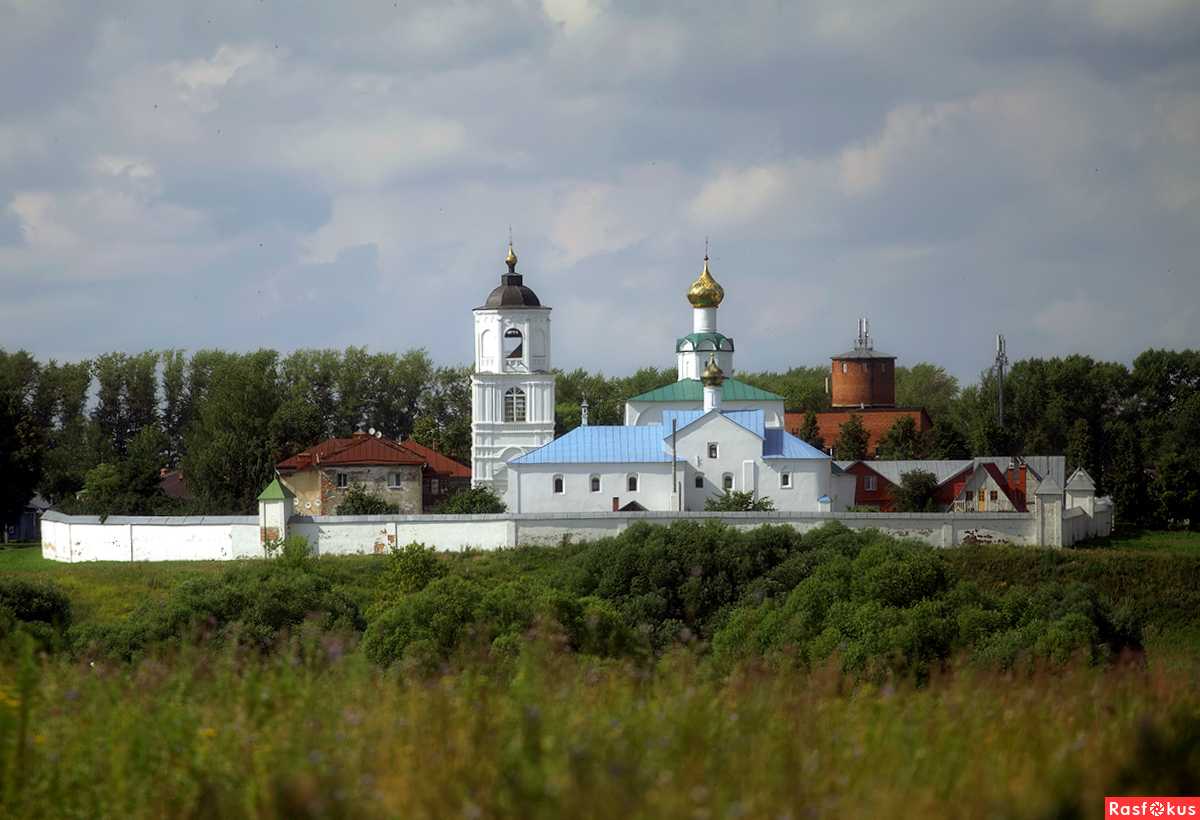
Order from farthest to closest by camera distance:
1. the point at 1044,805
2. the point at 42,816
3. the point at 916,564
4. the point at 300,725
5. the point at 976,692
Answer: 1. the point at 916,564
2. the point at 976,692
3. the point at 300,725
4. the point at 42,816
5. the point at 1044,805

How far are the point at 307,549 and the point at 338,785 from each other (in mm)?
28287

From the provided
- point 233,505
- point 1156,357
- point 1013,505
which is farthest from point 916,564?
point 1156,357

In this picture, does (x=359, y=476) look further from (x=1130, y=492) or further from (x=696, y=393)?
(x=1130, y=492)

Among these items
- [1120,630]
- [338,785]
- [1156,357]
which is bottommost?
[1120,630]

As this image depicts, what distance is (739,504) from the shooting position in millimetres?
34500

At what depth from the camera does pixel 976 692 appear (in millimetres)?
5770

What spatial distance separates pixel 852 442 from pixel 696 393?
770 cm

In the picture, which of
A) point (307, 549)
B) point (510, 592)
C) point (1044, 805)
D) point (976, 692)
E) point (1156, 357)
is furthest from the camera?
point (1156, 357)

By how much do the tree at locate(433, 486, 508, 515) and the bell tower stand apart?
4.77 m

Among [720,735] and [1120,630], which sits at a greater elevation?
[720,735]

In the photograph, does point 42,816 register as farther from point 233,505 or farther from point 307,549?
point 233,505

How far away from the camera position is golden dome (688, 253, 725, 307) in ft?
154

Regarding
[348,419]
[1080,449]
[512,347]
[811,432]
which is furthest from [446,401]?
[1080,449]

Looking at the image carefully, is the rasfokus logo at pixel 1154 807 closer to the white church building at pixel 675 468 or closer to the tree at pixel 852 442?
the white church building at pixel 675 468
